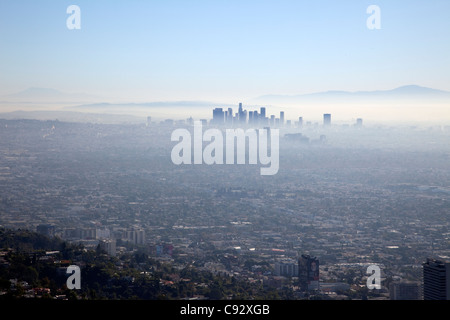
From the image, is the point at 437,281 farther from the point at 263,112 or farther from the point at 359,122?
the point at 359,122

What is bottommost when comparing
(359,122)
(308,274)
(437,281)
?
(308,274)

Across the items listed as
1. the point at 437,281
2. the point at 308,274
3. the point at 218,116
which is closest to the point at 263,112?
the point at 218,116

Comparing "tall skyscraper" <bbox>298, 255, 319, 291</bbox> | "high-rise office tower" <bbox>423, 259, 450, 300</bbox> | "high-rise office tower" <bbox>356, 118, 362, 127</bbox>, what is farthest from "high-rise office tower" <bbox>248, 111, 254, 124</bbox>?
"high-rise office tower" <bbox>423, 259, 450, 300</bbox>

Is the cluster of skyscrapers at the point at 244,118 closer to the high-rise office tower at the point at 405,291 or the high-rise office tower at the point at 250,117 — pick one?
the high-rise office tower at the point at 250,117

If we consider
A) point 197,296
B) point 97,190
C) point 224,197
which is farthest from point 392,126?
point 197,296

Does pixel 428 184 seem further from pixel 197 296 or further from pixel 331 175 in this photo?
pixel 197 296

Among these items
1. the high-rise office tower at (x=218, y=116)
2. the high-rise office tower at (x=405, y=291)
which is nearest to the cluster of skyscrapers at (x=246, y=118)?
the high-rise office tower at (x=218, y=116)
